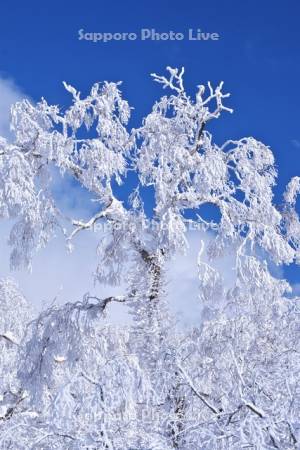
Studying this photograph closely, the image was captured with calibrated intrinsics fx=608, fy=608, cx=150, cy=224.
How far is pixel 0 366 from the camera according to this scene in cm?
1438

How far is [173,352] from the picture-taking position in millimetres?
5648

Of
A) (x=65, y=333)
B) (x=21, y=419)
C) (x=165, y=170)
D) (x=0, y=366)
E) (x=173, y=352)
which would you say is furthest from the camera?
(x=0, y=366)

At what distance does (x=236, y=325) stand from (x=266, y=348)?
2.35 feet

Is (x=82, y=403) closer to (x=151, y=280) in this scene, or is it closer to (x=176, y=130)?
(x=151, y=280)

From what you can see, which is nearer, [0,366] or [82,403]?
[82,403]

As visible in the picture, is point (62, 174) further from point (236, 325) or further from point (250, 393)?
point (250, 393)

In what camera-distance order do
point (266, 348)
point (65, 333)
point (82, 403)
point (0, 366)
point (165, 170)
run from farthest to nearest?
point (0, 366) < point (266, 348) < point (165, 170) < point (65, 333) < point (82, 403)

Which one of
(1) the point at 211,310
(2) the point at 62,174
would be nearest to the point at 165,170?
(2) the point at 62,174

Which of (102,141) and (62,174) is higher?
(102,141)

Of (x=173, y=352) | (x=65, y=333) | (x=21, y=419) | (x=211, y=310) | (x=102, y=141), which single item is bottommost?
(x=21, y=419)

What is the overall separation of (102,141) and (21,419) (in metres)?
6.39

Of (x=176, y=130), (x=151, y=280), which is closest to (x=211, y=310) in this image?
(x=151, y=280)

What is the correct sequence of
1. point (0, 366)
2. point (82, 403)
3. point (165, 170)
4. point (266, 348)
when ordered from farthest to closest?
point (0, 366)
point (266, 348)
point (165, 170)
point (82, 403)

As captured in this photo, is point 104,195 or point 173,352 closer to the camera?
point 173,352
